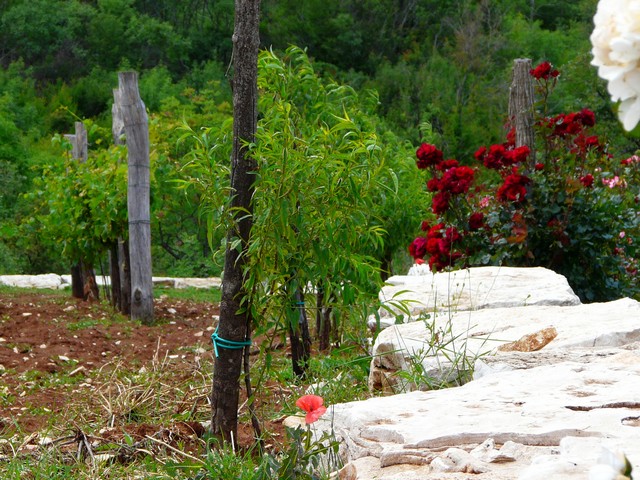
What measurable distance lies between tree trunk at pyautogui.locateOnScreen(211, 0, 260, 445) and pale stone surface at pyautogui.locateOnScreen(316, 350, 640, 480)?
0.68 metres

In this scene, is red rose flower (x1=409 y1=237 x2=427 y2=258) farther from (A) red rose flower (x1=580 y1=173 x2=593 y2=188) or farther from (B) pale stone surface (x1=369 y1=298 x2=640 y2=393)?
(B) pale stone surface (x1=369 y1=298 x2=640 y2=393)

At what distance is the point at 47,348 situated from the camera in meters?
6.59

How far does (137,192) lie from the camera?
8383 millimetres

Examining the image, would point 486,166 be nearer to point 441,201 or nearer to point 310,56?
point 441,201

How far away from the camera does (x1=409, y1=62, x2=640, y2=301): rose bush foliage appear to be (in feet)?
20.1

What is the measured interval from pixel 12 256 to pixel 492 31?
2088 centimetres

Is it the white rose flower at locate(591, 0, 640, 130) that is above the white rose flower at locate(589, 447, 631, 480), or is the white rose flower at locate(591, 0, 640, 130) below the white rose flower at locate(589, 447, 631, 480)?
above

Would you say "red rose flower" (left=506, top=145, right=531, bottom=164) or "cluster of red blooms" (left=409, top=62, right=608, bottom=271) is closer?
"cluster of red blooms" (left=409, top=62, right=608, bottom=271)

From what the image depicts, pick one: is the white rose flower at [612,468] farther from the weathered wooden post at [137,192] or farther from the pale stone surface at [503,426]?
the weathered wooden post at [137,192]

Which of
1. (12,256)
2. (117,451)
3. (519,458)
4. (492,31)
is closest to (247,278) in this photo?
(117,451)

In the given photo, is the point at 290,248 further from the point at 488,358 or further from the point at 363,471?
the point at 363,471

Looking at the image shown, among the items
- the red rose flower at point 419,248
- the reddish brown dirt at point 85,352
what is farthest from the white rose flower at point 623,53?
the red rose flower at point 419,248

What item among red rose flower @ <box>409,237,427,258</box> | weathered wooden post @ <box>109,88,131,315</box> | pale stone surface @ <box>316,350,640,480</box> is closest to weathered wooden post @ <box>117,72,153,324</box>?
weathered wooden post @ <box>109,88,131,315</box>

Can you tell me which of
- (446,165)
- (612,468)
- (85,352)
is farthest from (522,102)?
(612,468)
